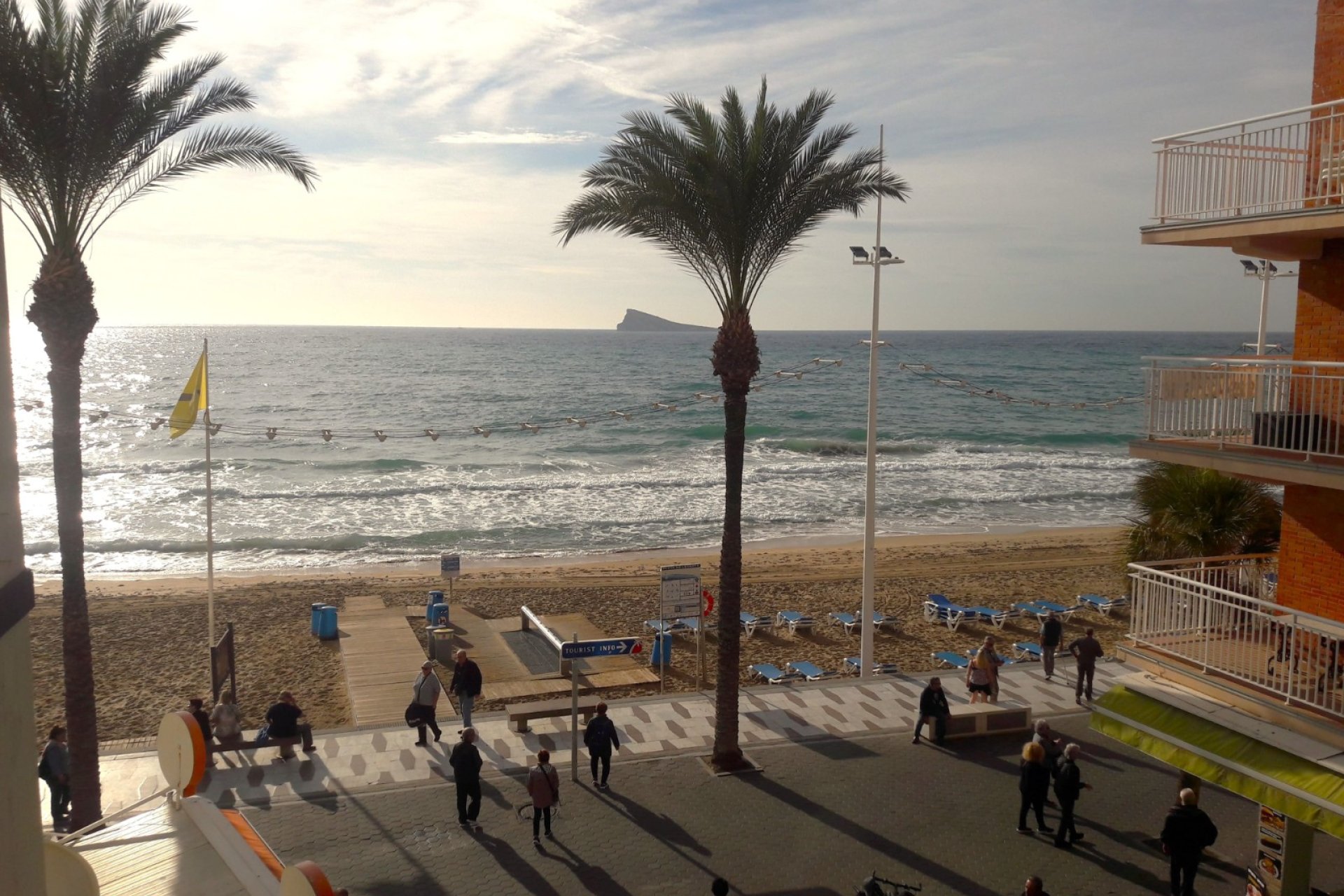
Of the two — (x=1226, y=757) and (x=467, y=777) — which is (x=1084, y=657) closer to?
(x=1226, y=757)

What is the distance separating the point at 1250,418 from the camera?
10.6 meters

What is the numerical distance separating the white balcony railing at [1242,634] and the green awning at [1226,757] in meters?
0.53

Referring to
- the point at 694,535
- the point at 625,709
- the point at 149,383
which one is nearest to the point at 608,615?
the point at 625,709

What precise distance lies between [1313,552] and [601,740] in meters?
8.28

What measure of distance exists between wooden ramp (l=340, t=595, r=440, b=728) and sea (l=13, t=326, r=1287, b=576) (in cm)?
507

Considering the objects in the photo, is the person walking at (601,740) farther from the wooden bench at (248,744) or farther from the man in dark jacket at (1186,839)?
the man in dark jacket at (1186,839)

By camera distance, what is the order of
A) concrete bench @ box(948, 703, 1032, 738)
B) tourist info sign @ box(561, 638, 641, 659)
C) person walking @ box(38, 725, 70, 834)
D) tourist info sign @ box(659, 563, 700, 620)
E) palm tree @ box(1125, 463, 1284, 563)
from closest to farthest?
1. person walking @ box(38, 725, 70, 834)
2. tourist info sign @ box(561, 638, 641, 659)
3. concrete bench @ box(948, 703, 1032, 738)
4. palm tree @ box(1125, 463, 1284, 563)
5. tourist info sign @ box(659, 563, 700, 620)

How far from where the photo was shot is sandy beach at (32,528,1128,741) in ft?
62.8

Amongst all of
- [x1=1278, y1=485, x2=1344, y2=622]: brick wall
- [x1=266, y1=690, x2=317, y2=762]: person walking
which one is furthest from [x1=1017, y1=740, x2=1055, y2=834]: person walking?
[x1=266, y1=690, x2=317, y2=762]: person walking

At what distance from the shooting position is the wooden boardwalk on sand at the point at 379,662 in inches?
643

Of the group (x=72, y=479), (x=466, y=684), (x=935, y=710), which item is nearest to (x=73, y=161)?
(x=72, y=479)

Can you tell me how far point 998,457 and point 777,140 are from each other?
162ft

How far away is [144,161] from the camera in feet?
39.1

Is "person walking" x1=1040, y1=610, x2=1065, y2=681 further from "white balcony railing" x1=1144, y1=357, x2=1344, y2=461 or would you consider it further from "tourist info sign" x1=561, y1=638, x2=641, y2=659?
"tourist info sign" x1=561, y1=638, x2=641, y2=659
